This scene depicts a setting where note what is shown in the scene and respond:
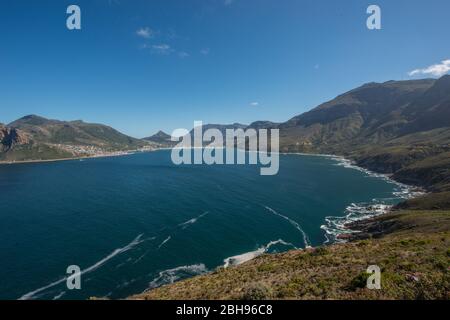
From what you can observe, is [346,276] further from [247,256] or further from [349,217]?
[349,217]

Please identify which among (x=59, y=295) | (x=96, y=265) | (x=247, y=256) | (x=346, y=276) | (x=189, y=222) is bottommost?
(x=59, y=295)

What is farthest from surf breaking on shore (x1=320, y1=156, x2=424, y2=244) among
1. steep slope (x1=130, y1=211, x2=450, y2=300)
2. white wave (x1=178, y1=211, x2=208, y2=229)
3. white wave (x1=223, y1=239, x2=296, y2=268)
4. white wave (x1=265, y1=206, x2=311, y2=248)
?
white wave (x1=178, y1=211, x2=208, y2=229)

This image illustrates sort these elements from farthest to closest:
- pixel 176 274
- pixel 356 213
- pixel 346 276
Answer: pixel 356 213
pixel 176 274
pixel 346 276

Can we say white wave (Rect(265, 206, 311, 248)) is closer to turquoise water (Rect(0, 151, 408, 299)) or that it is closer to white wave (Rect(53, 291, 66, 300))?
turquoise water (Rect(0, 151, 408, 299))

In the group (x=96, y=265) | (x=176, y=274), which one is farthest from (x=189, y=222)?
(x=96, y=265)

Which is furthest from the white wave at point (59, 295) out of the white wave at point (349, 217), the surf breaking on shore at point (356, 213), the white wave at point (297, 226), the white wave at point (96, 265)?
the white wave at point (349, 217)

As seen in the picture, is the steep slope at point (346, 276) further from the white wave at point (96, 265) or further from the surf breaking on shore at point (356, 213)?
the surf breaking on shore at point (356, 213)
